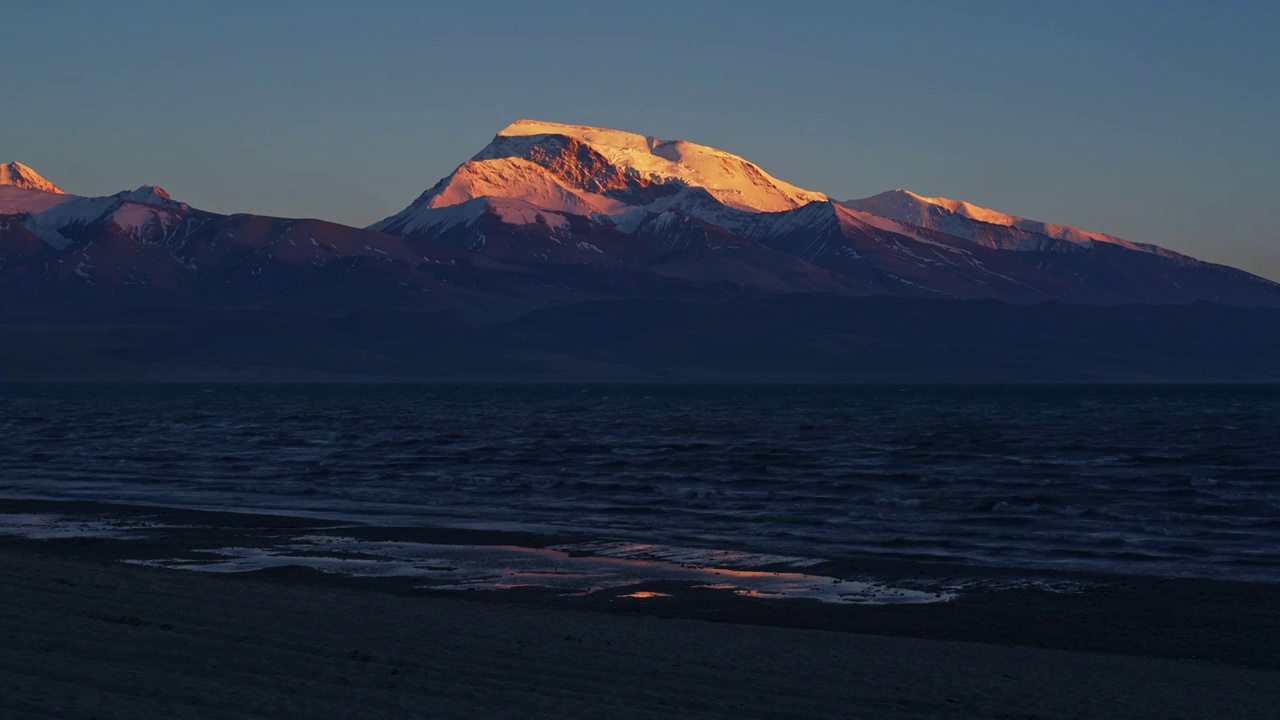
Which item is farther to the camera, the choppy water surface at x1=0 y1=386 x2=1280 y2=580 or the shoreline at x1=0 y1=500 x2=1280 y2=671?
the choppy water surface at x1=0 y1=386 x2=1280 y2=580

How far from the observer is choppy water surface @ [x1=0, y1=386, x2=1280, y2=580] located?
104 ft

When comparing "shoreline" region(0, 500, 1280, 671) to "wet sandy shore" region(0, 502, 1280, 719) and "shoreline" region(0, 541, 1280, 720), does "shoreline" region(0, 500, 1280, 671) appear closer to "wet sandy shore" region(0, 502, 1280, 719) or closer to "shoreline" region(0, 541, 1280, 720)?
"wet sandy shore" region(0, 502, 1280, 719)

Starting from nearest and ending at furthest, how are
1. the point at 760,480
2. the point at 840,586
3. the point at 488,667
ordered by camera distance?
the point at 488,667, the point at 840,586, the point at 760,480

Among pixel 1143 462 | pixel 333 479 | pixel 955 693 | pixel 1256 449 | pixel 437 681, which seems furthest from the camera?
pixel 1256 449

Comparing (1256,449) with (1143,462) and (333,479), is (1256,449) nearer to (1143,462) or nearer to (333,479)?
(1143,462)

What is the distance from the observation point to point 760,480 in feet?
153

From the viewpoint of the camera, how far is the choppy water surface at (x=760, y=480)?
3161cm

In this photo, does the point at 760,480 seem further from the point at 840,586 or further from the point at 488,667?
the point at 488,667

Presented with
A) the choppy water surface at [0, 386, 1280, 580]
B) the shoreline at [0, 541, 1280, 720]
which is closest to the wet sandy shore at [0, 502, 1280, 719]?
the shoreline at [0, 541, 1280, 720]

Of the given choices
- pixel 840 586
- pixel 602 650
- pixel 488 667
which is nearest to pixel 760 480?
pixel 840 586

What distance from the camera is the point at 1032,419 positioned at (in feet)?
319

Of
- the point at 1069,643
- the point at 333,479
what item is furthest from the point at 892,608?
the point at 333,479

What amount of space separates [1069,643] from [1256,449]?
47.2m

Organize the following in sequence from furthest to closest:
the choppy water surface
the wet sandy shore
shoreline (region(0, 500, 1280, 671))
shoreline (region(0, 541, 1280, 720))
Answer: the choppy water surface → shoreline (region(0, 500, 1280, 671)) → the wet sandy shore → shoreline (region(0, 541, 1280, 720))
